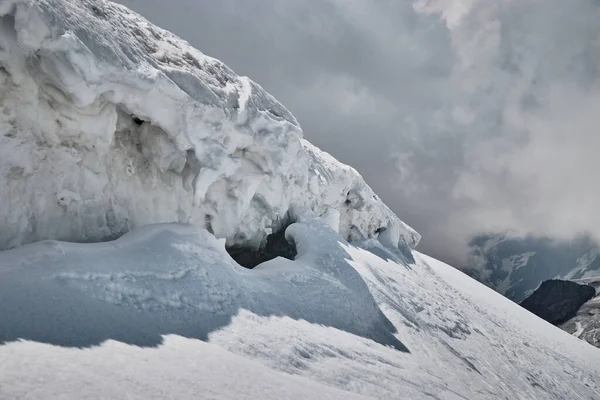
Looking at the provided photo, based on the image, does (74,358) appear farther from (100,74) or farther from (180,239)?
(100,74)

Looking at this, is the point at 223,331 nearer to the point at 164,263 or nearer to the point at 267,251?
the point at 164,263

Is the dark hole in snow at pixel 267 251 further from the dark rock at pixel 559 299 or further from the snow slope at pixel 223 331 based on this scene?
the dark rock at pixel 559 299

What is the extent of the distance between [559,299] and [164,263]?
82.7 m

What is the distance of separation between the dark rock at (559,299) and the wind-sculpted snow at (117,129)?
71.3 m

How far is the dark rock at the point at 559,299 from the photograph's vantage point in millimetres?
65688

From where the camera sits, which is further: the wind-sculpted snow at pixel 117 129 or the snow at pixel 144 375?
the wind-sculpted snow at pixel 117 129

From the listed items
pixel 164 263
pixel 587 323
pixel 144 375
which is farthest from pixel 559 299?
pixel 144 375

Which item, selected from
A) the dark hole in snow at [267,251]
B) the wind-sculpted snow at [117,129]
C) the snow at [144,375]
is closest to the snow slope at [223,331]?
the snow at [144,375]

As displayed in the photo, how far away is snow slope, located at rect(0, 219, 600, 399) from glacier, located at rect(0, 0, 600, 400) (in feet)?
0.08

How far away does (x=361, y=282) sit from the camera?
970cm

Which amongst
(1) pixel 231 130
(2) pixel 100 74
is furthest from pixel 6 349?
(1) pixel 231 130

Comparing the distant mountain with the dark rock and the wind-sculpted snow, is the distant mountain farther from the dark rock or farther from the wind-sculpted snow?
the wind-sculpted snow

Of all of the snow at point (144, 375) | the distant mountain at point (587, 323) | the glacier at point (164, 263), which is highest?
the distant mountain at point (587, 323)

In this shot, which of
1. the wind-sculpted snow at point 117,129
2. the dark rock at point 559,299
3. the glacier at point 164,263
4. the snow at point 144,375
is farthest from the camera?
the dark rock at point 559,299
